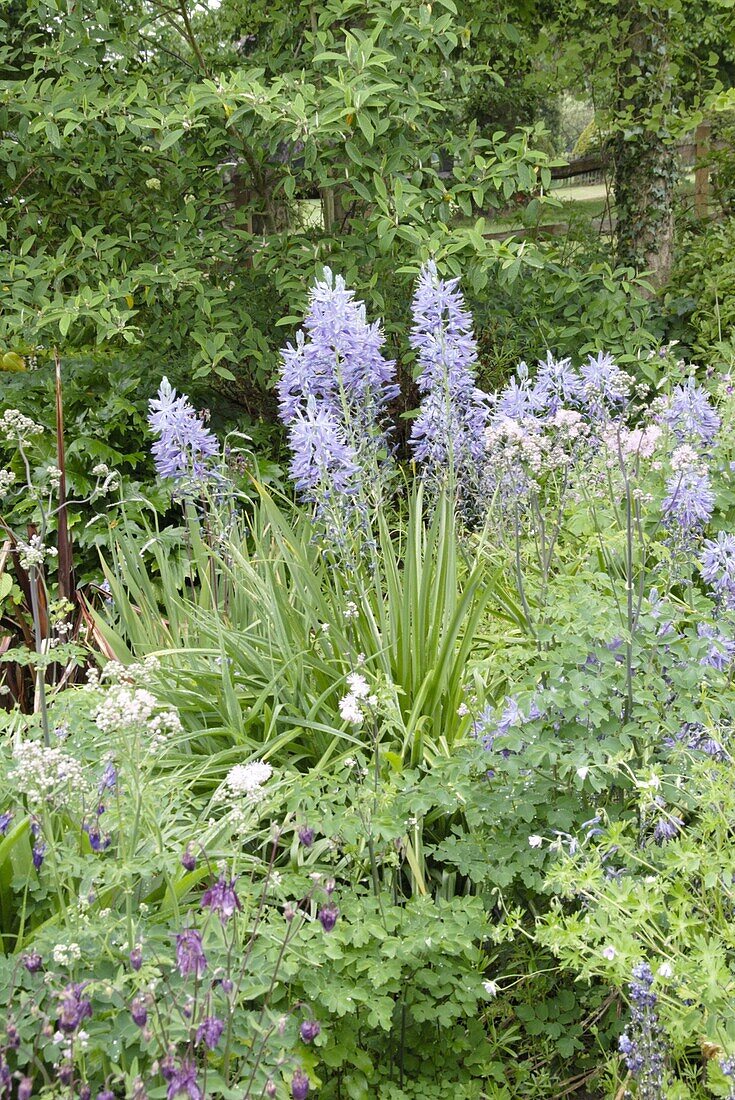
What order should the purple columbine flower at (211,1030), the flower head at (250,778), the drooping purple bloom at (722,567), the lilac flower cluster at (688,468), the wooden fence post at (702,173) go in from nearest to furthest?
1. the purple columbine flower at (211,1030)
2. the flower head at (250,778)
3. the drooping purple bloom at (722,567)
4. the lilac flower cluster at (688,468)
5. the wooden fence post at (702,173)

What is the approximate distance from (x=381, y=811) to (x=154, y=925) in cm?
54

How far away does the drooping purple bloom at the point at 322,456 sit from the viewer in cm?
290

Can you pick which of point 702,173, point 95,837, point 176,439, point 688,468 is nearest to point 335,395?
point 176,439

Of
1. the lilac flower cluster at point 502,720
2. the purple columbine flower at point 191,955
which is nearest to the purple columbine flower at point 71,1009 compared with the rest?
the purple columbine flower at point 191,955

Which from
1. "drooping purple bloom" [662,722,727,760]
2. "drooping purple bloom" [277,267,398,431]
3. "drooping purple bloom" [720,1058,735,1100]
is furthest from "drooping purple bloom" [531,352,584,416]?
"drooping purple bloom" [720,1058,735,1100]

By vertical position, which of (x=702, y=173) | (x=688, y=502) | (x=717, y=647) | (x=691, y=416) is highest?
(x=702, y=173)

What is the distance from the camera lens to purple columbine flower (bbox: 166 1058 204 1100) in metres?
1.44

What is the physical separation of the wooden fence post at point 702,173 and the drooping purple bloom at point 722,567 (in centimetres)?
662

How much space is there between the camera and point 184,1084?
1444mm

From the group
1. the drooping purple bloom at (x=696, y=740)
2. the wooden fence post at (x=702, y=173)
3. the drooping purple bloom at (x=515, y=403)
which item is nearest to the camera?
the drooping purple bloom at (x=696, y=740)

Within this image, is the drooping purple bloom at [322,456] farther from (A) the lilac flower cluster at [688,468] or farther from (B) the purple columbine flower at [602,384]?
(A) the lilac flower cluster at [688,468]

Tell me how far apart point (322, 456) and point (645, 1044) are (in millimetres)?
1718

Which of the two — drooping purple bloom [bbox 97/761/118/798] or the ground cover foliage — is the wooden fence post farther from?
drooping purple bloom [bbox 97/761/118/798]

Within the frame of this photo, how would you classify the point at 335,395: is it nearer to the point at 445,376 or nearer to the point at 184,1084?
the point at 445,376
